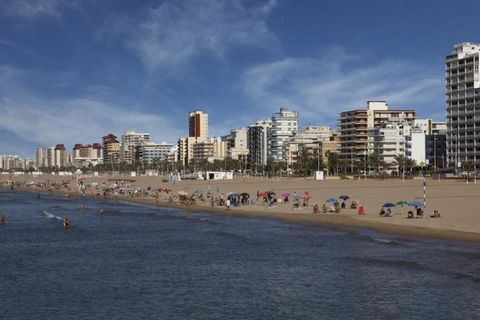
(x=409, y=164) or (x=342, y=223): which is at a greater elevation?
(x=409, y=164)

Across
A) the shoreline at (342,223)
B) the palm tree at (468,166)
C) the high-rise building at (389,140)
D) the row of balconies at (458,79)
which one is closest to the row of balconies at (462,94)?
the row of balconies at (458,79)

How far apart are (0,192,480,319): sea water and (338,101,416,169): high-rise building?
13902 centimetres

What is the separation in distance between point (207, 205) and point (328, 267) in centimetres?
4551

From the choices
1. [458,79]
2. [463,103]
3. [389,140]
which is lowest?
[389,140]

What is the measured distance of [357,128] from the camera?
184500 mm

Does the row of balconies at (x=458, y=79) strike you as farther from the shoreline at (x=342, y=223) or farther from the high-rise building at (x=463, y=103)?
the shoreline at (x=342, y=223)

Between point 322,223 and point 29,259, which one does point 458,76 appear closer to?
point 322,223

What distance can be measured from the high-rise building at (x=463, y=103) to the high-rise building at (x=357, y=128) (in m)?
36.3

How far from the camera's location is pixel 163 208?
7669 cm

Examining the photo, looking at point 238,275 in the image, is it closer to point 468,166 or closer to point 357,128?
point 468,166

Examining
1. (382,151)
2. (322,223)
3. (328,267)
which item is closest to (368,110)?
(382,151)

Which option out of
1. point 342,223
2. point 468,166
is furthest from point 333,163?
point 342,223

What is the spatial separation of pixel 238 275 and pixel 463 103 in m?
127

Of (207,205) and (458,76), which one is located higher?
(458,76)
